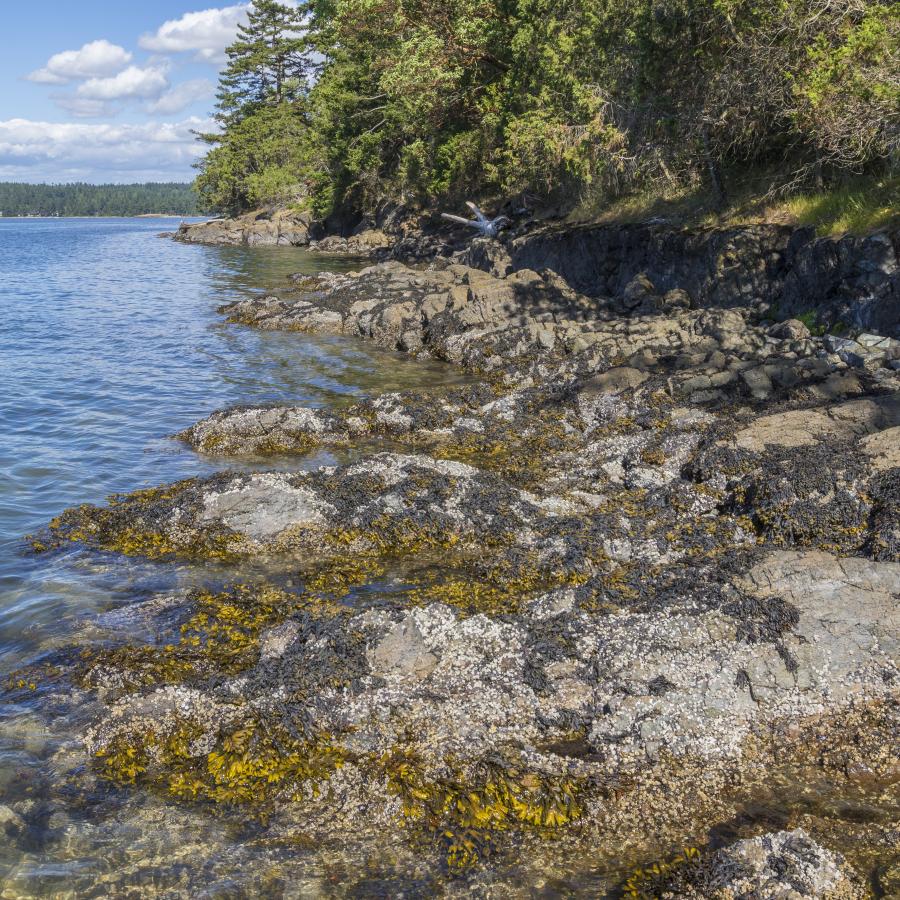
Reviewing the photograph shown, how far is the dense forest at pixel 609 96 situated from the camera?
56.5ft

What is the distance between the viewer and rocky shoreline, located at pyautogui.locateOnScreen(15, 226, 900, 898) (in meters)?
5.59

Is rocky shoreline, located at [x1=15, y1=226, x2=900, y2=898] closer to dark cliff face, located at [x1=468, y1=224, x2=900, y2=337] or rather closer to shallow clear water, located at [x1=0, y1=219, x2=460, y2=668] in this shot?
shallow clear water, located at [x1=0, y1=219, x2=460, y2=668]

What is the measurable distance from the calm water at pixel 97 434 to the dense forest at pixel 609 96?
10591 mm

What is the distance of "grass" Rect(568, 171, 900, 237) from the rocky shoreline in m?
5.87

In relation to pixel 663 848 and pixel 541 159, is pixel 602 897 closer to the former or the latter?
pixel 663 848

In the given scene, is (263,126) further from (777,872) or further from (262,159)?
(777,872)

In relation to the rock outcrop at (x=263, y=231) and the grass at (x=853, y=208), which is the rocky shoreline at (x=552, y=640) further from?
the rock outcrop at (x=263, y=231)

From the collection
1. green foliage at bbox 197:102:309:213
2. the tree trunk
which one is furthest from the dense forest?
green foliage at bbox 197:102:309:213

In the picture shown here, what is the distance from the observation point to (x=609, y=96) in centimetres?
2497

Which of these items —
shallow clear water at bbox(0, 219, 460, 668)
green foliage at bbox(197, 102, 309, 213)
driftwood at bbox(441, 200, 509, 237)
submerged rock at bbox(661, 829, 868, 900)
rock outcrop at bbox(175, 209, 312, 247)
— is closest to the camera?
submerged rock at bbox(661, 829, 868, 900)

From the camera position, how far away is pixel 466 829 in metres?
5.55

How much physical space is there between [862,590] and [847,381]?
727 centimetres

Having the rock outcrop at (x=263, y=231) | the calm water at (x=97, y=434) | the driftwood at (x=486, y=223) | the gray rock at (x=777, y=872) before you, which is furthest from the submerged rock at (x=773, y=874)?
the rock outcrop at (x=263, y=231)

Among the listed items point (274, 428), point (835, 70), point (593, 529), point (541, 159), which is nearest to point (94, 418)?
point (274, 428)
